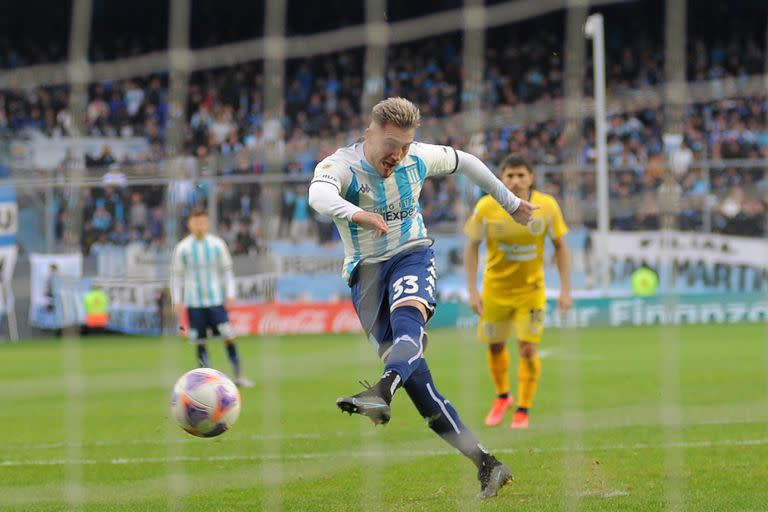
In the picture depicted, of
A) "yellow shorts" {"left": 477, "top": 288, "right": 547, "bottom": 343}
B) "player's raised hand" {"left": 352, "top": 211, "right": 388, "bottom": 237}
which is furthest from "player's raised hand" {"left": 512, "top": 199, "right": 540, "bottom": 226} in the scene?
"yellow shorts" {"left": 477, "top": 288, "right": 547, "bottom": 343}

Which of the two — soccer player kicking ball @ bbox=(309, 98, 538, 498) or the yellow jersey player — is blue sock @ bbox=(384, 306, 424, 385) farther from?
the yellow jersey player

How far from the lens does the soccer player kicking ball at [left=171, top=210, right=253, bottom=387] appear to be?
1267cm

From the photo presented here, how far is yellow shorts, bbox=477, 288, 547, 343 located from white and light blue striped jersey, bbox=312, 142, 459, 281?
3.03 m

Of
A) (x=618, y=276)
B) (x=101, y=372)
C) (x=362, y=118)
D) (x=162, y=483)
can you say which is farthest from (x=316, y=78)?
(x=162, y=483)

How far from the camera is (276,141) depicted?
19.2 m

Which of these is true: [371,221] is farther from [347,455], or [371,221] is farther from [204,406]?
[347,455]

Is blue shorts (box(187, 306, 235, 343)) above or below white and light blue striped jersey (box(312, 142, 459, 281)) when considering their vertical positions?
below

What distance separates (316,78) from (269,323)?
5446 millimetres

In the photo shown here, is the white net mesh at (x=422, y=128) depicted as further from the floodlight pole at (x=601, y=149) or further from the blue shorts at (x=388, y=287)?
the blue shorts at (x=388, y=287)

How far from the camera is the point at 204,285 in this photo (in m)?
12.9

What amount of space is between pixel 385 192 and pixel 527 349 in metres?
3.42

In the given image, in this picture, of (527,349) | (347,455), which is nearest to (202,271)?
(527,349)

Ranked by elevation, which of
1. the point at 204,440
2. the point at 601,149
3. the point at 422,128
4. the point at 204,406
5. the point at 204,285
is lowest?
the point at 204,440

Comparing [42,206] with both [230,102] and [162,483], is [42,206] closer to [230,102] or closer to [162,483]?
[230,102]
